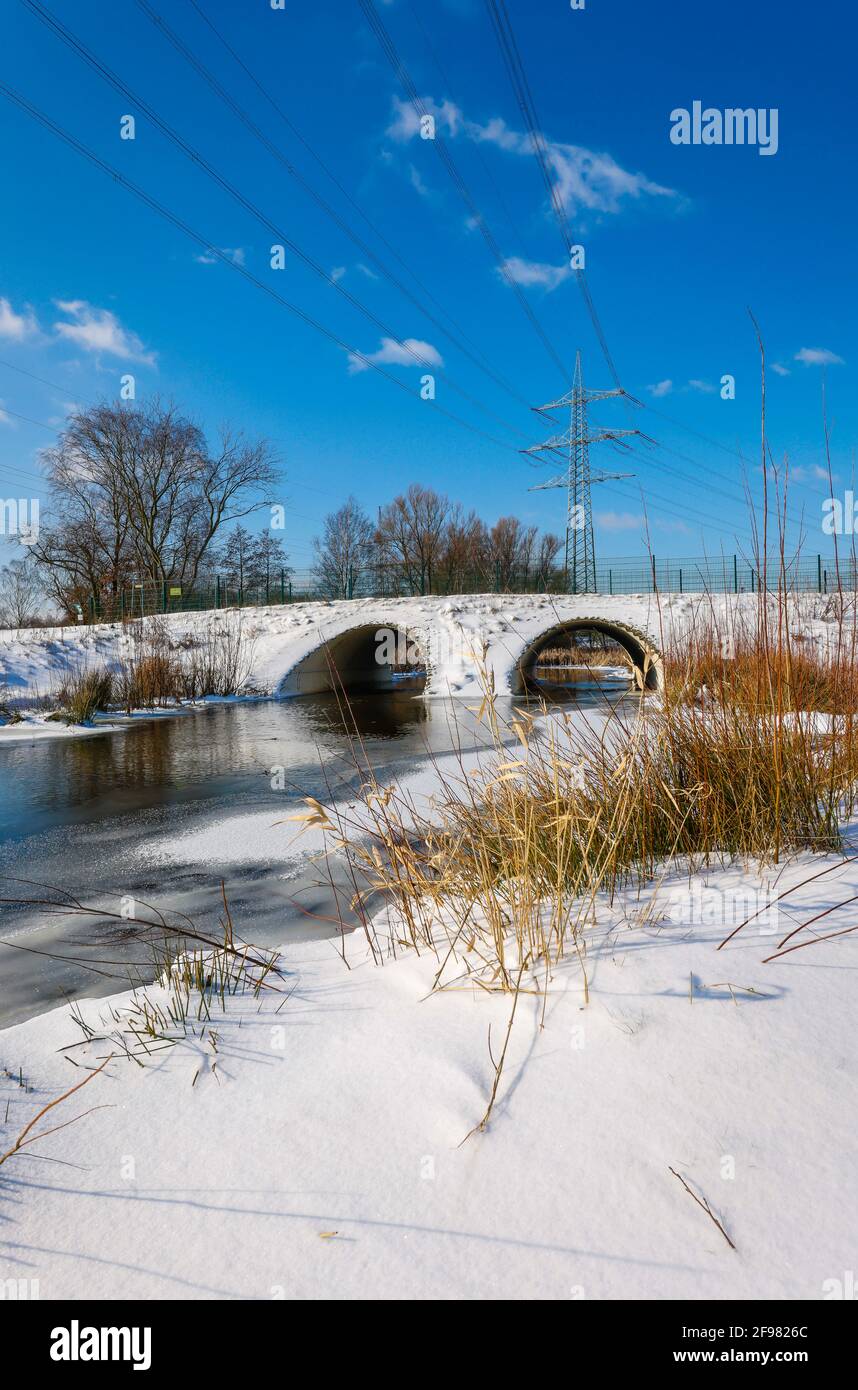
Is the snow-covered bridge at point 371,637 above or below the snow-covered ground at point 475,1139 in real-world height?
above

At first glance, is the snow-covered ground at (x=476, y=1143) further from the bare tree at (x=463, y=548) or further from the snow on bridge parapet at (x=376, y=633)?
the bare tree at (x=463, y=548)

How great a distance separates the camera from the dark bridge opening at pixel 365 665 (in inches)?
Answer: 696

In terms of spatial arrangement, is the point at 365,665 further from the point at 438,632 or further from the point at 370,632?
the point at 438,632

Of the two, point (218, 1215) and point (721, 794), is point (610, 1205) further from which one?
point (721, 794)

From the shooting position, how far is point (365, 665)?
22141 millimetres

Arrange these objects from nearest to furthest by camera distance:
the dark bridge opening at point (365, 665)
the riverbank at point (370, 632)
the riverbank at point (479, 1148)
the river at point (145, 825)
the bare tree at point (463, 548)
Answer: the riverbank at point (479, 1148) → the river at point (145, 825) → the riverbank at point (370, 632) → the dark bridge opening at point (365, 665) → the bare tree at point (463, 548)

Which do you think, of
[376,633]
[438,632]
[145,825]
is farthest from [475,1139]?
[376,633]

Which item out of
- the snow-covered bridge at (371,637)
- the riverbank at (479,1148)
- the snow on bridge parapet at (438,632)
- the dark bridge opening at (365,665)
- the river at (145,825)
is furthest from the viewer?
the dark bridge opening at (365,665)

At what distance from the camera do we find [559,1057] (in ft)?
5.70

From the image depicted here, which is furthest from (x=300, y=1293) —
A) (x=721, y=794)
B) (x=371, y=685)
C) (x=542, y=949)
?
(x=371, y=685)

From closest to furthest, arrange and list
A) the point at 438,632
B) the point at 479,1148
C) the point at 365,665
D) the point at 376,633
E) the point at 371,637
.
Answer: the point at 479,1148 → the point at 438,632 → the point at 376,633 → the point at 371,637 → the point at 365,665

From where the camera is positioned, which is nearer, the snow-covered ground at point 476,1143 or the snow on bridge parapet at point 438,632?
the snow-covered ground at point 476,1143

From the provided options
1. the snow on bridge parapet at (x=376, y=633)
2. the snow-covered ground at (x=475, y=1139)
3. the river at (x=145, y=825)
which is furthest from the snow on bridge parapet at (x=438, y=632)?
the snow-covered ground at (x=475, y=1139)
